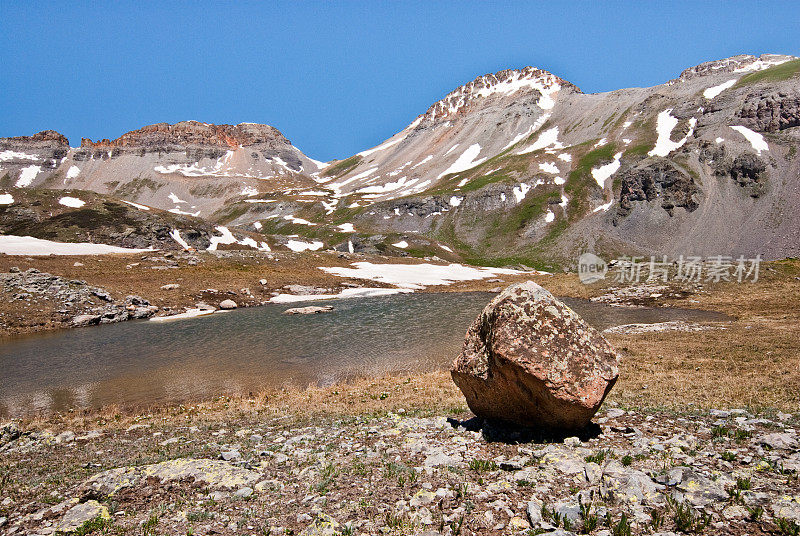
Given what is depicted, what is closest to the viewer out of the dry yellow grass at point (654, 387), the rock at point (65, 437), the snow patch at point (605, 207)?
the rock at point (65, 437)

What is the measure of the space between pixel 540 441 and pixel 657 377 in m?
11.7

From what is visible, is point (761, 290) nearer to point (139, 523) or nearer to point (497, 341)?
point (497, 341)

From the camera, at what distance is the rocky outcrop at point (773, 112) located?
12100 centimetres

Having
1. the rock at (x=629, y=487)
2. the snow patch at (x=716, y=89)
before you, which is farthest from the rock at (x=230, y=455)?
the snow patch at (x=716, y=89)


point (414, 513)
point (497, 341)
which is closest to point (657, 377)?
point (497, 341)

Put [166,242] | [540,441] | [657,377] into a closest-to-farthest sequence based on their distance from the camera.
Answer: [540,441] → [657,377] → [166,242]

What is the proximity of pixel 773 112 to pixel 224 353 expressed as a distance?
165 m

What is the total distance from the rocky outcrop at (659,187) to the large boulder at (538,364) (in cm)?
13179

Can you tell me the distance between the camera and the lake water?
22.4m

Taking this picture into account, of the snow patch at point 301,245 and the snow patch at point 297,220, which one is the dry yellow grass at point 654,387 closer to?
the snow patch at point 301,245

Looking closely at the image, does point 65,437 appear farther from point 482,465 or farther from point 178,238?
point 178,238

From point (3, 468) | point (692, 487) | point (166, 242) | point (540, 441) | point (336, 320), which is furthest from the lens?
point (166, 242)

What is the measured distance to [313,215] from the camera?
19575 cm

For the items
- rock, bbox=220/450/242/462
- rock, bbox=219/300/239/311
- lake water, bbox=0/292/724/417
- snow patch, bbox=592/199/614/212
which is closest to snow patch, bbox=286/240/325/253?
rock, bbox=219/300/239/311
